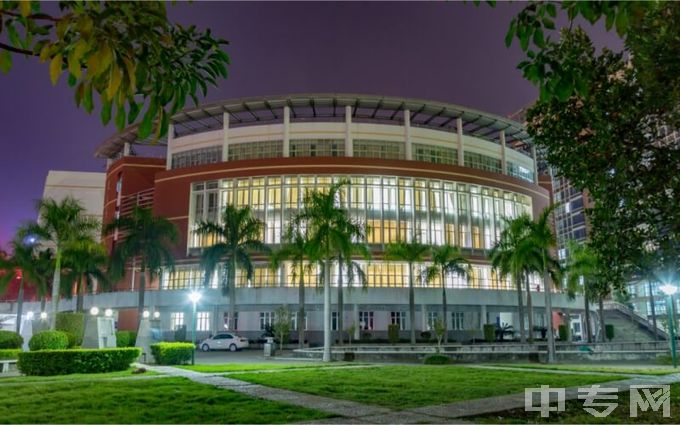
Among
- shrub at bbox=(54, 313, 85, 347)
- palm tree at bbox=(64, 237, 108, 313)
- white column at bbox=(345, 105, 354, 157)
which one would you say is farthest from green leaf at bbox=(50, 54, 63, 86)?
white column at bbox=(345, 105, 354, 157)

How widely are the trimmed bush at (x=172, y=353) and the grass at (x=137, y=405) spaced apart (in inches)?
371

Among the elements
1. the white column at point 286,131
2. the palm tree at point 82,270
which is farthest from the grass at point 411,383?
the white column at point 286,131

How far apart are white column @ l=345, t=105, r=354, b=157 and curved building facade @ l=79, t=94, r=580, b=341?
0.23 m

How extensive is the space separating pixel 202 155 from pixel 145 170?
34.0ft

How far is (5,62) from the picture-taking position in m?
3.76

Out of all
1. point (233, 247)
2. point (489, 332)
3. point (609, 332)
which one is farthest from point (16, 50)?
point (609, 332)

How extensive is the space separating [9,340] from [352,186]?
38.2m

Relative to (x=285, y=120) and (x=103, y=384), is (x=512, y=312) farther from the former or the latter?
(x=103, y=384)

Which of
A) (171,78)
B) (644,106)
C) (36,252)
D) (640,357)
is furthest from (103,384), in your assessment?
(36,252)

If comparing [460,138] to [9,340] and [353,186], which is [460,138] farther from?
[9,340]

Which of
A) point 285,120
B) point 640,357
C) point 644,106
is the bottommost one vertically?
point 640,357

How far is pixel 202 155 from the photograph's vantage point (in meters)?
66.3

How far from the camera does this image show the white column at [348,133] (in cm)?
6275

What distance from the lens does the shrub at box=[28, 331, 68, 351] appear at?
23.1 m
